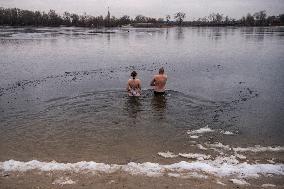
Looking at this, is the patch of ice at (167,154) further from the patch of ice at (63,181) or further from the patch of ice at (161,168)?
the patch of ice at (63,181)

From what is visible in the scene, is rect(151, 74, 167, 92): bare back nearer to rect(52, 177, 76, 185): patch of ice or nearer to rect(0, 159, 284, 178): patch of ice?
rect(0, 159, 284, 178): patch of ice

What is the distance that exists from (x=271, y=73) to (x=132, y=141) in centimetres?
1423

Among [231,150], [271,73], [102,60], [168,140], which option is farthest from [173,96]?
[102,60]

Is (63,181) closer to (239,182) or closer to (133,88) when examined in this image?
(239,182)

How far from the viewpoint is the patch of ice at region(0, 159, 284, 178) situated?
23.2 feet

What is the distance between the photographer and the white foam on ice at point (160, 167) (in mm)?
7074

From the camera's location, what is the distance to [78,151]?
8.72 meters

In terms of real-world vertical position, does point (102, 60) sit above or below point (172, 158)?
above

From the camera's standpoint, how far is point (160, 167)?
7379 mm

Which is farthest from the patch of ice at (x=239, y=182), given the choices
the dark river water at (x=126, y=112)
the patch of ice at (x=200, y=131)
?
the patch of ice at (x=200, y=131)

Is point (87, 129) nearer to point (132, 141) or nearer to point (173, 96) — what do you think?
point (132, 141)

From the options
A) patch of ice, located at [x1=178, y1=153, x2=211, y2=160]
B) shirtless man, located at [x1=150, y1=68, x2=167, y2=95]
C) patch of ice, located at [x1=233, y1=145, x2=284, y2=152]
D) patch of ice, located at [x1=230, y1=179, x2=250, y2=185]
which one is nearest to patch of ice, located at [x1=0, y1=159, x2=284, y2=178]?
patch of ice, located at [x1=230, y1=179, x2=250, y2=185]

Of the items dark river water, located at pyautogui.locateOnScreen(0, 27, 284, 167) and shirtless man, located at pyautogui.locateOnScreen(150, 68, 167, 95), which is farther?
shirtless man, located at pyautogui.locateOnScreen(150, 68, 167, 95)

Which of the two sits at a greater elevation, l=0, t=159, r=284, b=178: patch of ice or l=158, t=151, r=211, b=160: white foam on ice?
l=0, t=159, r=284, b=178: patch of ice
